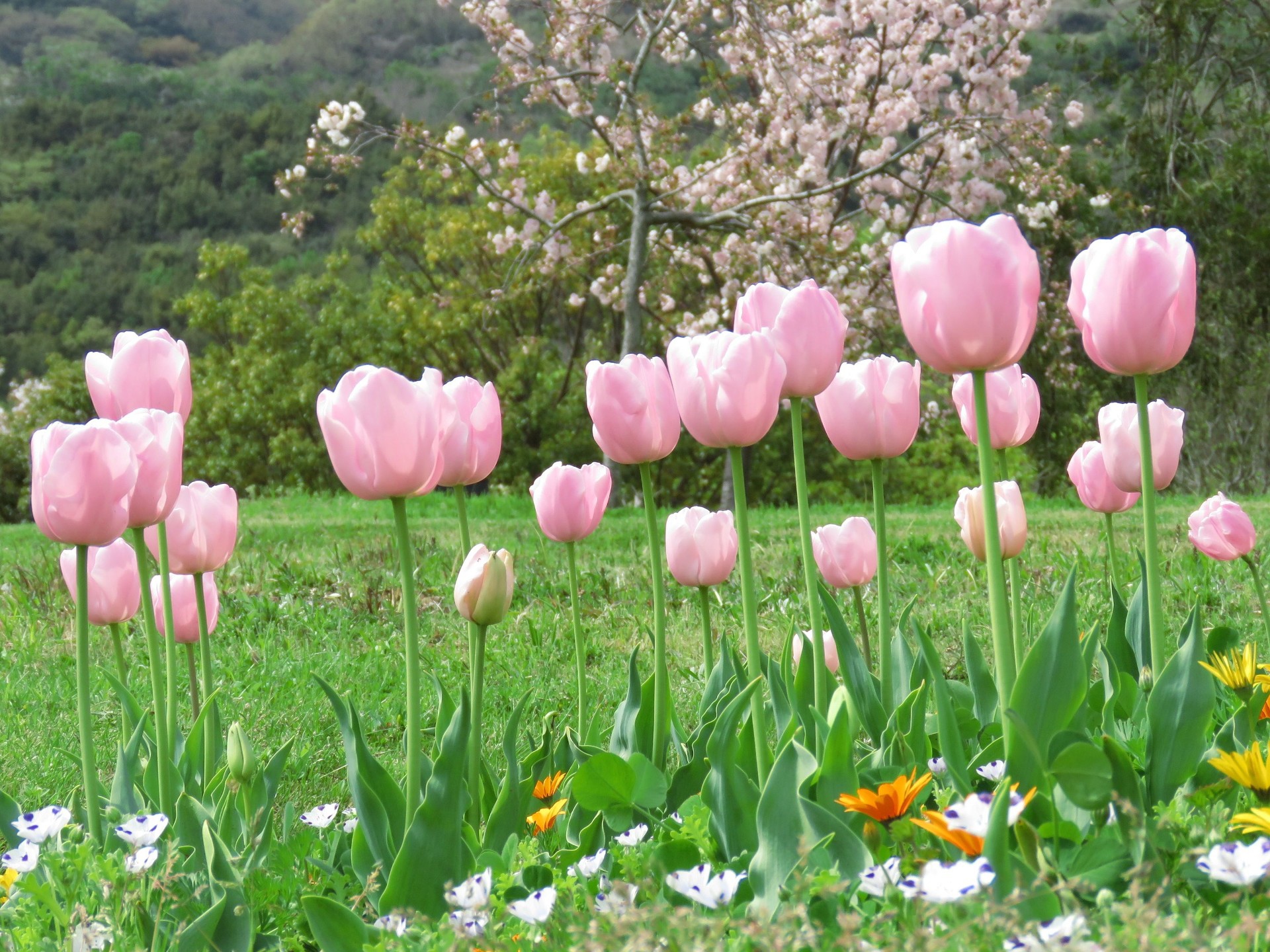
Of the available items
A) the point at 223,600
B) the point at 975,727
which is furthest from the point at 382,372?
the point at 223,600

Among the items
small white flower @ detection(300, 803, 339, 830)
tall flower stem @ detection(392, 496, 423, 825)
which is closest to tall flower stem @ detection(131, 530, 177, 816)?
small white flower @ detection(300, 803, 339, 830)

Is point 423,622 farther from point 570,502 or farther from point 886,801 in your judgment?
point 886,801

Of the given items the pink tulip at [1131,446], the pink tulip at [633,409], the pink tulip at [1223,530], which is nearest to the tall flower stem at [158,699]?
the pink tulip at [633,409]

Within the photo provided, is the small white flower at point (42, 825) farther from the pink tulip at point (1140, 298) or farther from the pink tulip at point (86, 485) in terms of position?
the pink tulip at point (1140, 298)

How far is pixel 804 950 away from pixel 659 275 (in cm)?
1076

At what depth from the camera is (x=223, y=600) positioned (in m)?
4.26

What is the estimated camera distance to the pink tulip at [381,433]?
122 centimetres

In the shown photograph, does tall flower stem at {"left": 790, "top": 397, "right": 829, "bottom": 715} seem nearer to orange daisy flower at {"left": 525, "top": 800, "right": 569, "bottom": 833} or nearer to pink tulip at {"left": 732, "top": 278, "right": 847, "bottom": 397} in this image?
pink tulip at {"left": 732, "top": 278, "right": 847, "bottom": 397}

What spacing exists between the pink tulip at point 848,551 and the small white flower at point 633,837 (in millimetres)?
689

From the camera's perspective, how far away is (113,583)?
1.76m

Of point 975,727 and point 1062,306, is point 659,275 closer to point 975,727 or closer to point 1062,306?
point 1062,306

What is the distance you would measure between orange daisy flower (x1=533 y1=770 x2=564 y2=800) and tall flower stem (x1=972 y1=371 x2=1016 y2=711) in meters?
0.66

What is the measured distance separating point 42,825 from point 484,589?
0.65 m

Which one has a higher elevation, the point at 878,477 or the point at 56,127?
the point at 56,127
